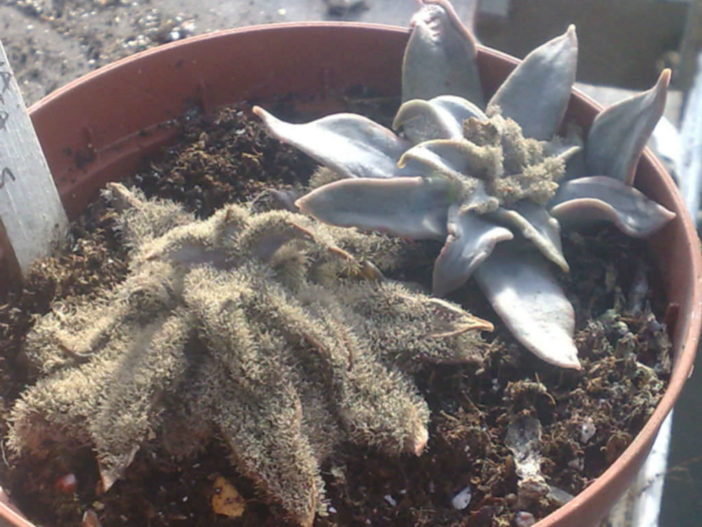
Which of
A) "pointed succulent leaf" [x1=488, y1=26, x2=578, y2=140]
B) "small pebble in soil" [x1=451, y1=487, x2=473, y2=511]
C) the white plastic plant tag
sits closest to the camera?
"small pebble in soil" [x1=451, y1=487, x2=473, y2=511]

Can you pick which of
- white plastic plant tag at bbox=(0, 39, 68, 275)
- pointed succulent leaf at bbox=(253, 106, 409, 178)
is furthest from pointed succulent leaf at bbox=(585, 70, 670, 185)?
white plastic plant tag at bbox=(0, 39, 68, 275)

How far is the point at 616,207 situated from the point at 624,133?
0.44 ft

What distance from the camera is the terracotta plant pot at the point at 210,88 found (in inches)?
59.1

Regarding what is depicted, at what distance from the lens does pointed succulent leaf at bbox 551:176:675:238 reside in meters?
1.30

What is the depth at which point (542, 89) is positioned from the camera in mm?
1433

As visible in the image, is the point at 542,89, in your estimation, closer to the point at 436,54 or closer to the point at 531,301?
→ the point at 436,54

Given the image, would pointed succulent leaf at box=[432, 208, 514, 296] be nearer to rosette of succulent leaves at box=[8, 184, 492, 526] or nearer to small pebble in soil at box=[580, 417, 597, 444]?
rosette of succulent leaves at box=[8, 184, 492, 526]

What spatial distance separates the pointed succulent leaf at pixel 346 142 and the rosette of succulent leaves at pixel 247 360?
17 centimetres

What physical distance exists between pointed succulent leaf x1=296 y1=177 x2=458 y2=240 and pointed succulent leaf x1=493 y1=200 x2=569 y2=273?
100 mm

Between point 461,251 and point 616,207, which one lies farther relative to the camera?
point 616,207

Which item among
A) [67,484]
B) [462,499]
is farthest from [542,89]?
[67,484]

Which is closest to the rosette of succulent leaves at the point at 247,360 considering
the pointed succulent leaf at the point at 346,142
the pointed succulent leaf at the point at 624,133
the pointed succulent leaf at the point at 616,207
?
the pointed succulent leaf at the point at 346,142

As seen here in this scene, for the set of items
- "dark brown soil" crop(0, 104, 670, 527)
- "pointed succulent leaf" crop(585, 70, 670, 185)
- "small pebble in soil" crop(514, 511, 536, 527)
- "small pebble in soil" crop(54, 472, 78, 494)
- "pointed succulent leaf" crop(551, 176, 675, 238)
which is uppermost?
"pointed succulent leaf" crop(585, 70, 670, 185)

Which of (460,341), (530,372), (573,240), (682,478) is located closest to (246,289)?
(460,341)
